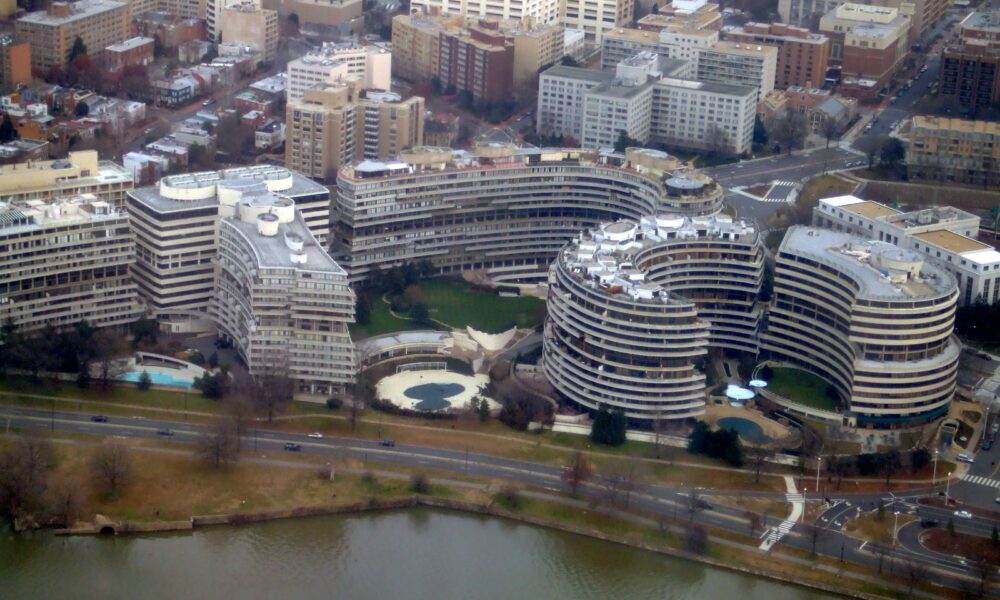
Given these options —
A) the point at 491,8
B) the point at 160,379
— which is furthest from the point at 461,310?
the point at 491,8

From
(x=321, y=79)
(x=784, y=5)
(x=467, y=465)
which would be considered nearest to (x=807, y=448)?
(x=467, y=465)

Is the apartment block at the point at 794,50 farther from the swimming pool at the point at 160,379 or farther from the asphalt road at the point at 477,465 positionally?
the swimming pool at the point at 160,379

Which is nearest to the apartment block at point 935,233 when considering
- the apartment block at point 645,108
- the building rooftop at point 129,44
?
the apartment block at point 645,108

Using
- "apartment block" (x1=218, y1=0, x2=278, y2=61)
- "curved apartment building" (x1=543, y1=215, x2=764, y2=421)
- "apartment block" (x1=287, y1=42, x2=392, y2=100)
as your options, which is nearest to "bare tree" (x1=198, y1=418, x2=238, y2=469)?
"curved apartment building" (x1=543, y1=215, x2=764, y2=421)

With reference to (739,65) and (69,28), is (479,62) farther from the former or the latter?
(69,28)

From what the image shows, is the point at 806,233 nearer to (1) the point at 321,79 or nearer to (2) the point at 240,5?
(1) the point at 321,79

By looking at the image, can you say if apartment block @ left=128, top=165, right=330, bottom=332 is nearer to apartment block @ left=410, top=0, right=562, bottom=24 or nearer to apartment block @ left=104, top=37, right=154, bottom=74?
apartment block @ left=104, top=37, right=154, bottom=74
